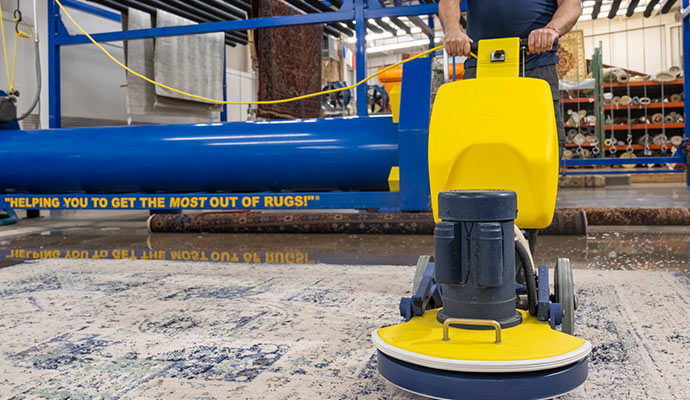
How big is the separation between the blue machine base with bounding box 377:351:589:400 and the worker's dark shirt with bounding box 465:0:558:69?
1.22 metres

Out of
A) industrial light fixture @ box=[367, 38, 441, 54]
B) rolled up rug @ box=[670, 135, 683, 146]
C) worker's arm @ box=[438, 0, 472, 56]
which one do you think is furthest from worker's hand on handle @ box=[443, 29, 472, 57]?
industrial light fixture @ box=[367, 38, 441, 54]

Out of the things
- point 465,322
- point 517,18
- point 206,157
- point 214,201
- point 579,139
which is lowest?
point 465,322

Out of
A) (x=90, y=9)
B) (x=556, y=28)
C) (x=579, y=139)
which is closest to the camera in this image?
(x=556, y=28)

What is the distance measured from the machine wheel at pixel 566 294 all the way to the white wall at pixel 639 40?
15.3m

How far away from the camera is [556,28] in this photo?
Result: 1.67 m

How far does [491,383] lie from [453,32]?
1.12 m

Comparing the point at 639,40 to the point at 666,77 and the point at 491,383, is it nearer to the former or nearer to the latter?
the point at 666,77

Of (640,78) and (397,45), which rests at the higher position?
(397,45)

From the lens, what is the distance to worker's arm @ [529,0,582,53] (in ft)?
5.01

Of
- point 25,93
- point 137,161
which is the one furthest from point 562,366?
point 25,93

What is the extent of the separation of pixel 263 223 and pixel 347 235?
1.84ft

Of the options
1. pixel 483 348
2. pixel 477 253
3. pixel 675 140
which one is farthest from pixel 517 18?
pixel 675 140

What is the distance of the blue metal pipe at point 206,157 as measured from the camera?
2842mm

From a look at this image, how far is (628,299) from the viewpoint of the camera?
1.71m
